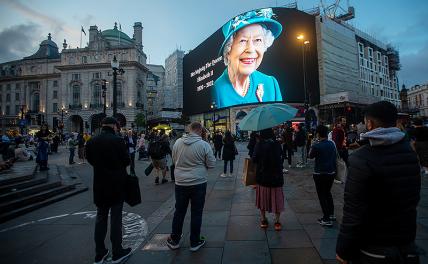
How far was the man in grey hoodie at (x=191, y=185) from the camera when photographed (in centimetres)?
439

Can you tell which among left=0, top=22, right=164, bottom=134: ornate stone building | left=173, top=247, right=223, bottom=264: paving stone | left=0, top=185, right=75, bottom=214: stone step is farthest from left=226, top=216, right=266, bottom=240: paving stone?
left=0, top=22, right=164, bottom=134: ornate stone building

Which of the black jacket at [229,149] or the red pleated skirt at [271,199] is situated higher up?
the black jacket at [229,149]

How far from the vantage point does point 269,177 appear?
5078 mm

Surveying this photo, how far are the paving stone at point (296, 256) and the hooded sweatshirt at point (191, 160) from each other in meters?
1.55

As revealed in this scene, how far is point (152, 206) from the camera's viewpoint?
7.13 m

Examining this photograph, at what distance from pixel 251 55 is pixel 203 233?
40045 millimetres

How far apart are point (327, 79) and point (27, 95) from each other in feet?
241

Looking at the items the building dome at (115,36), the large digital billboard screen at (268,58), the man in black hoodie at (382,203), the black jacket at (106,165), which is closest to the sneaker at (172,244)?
the black jacket at (106,165)

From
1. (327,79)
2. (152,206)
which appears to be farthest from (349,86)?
(152,206)

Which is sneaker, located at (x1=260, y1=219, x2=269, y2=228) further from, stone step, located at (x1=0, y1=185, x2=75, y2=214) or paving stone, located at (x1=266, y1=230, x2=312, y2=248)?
stone step, located at (x1=0, y1=185, x2=75, y2=214)

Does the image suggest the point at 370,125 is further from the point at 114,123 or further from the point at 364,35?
the point at 364,35

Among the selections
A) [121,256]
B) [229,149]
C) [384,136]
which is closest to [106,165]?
[121,256]

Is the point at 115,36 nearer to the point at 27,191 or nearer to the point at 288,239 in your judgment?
the point at 27,191

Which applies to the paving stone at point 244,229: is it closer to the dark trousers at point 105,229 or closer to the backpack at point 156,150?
the dark trousers at point 105,229
